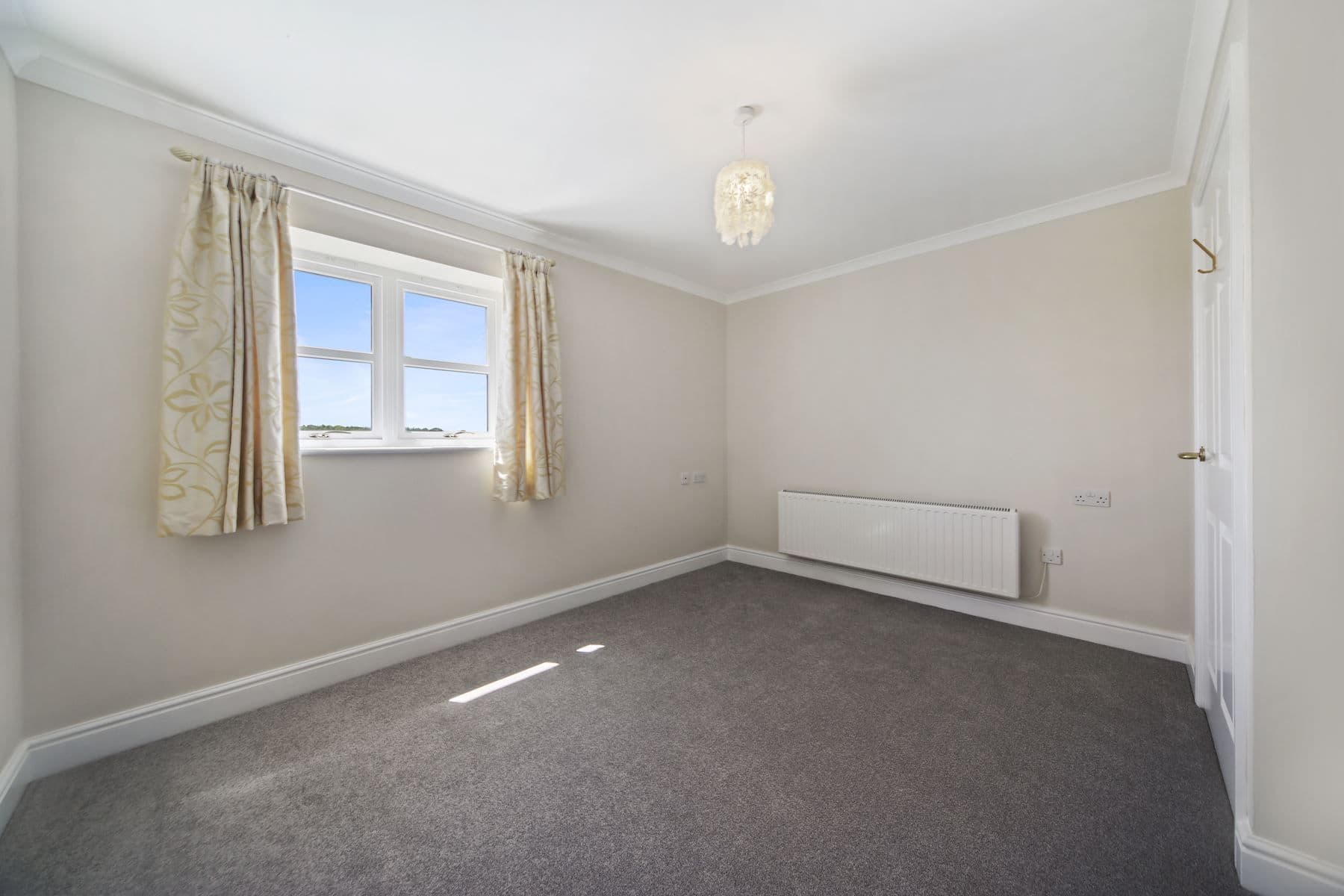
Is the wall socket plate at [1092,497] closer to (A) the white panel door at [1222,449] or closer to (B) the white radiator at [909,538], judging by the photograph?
(B) the white radiator at [909,538]

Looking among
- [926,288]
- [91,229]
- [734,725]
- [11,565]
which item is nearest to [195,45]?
[91,229]

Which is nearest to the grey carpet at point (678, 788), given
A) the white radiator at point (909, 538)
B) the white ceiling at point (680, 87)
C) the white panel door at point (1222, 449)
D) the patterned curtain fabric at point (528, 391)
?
the white panel door at point (1222, 449)

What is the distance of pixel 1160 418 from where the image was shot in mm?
2664

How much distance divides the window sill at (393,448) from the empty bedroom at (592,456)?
0.9 inches

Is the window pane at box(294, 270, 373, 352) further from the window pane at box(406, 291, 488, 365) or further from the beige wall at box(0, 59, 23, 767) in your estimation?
the beige wall at box(0, 59, 23, 767)

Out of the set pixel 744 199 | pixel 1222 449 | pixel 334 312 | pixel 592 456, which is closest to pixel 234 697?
pixel 334 312

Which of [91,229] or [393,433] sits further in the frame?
[393,433]

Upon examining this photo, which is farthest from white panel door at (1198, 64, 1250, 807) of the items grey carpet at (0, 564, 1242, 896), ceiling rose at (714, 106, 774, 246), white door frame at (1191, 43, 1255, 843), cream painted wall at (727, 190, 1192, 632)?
ceiling rose at (714, 106, 774, 246)

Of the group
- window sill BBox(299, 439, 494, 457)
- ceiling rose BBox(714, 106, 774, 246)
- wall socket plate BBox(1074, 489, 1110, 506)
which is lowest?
wall socket plate BBox(1074, 489, 1110, 506)

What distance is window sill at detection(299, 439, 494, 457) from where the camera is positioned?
95.9 inches

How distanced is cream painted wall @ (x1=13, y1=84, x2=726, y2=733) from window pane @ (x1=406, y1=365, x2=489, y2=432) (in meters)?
0.26

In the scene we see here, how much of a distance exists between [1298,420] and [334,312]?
363 cm

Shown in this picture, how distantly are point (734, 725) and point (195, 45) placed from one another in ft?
10.4

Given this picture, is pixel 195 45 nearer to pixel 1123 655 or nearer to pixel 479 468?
pixel 479 468
